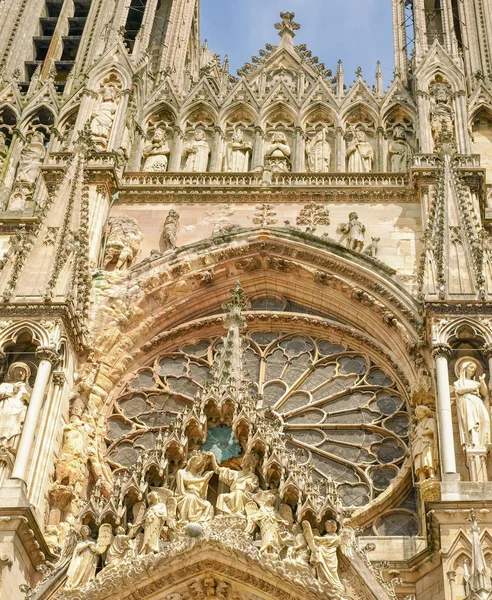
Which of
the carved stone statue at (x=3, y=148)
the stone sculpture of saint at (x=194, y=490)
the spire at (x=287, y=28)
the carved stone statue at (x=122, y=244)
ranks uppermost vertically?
the spire at (x=287, y=28)

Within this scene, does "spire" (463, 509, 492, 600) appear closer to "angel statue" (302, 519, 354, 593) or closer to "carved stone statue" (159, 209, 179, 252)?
"angel statue" (302, 519, 354, 593)

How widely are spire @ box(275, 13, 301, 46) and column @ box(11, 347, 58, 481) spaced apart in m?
9.68

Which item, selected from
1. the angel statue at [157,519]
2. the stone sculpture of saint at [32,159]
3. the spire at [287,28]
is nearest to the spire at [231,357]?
the angel statue at [157,519]

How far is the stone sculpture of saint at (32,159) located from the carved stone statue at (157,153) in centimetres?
175

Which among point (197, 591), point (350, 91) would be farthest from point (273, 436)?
point (350, 91)

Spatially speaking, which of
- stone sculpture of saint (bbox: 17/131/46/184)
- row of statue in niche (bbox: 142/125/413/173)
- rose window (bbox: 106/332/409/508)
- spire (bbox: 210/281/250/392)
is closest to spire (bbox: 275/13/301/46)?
row of statue in niche (bbox: 142/125/413/173)

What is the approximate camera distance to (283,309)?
17.5m

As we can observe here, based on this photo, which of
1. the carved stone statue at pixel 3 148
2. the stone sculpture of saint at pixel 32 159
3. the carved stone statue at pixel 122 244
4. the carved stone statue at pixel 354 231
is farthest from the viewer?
the carved stone statue at pixel 3 148

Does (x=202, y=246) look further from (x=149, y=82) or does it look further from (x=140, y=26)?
(x=140, y=26)

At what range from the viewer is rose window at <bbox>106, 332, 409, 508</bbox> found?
1527cm

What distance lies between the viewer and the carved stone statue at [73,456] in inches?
565

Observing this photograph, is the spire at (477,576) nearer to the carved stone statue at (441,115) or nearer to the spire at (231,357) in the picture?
the spire at (231,357)

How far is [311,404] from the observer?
52.7 feet

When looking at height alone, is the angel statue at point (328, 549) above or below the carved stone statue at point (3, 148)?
below
